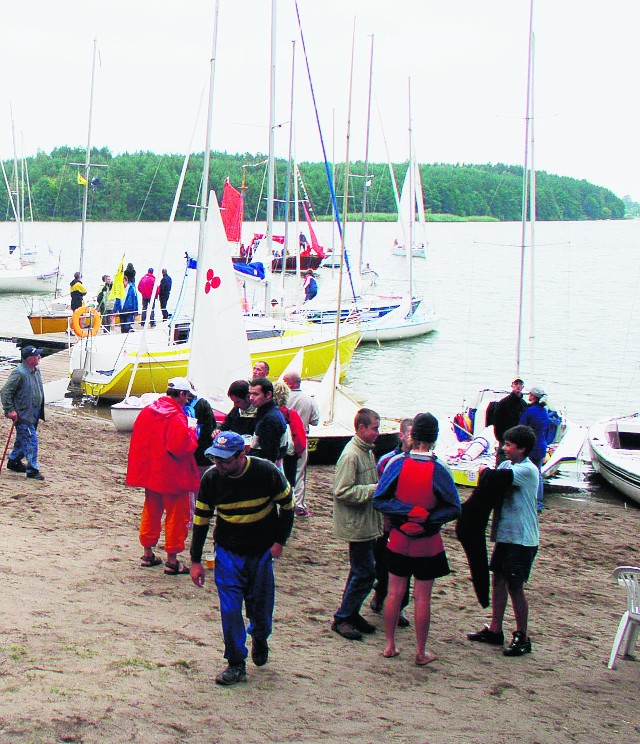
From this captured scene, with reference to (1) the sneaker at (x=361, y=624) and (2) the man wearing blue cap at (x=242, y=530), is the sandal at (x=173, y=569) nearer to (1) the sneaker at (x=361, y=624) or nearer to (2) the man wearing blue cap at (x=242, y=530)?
(1) the sneaker at (x=361, y=624)

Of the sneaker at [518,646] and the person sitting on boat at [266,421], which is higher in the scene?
the person sitting on boat at [266,421]

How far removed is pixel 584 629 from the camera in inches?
275

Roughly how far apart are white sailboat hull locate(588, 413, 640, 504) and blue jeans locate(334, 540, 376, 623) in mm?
7763

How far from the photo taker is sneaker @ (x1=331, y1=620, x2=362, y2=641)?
6164 millimetres

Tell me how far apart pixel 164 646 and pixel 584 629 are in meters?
A: 3.18

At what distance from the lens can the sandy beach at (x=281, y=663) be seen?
4730 millimetres

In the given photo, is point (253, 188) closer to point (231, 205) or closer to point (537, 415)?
point (231, 205)

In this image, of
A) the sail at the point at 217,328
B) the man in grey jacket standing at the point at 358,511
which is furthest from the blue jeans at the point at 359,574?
the sail at the point at 217,328

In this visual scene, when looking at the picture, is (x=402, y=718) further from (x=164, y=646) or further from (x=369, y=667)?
(x=164, y=646)

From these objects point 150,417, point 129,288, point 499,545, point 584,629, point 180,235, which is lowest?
point 584,629

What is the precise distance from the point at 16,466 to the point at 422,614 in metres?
6.36

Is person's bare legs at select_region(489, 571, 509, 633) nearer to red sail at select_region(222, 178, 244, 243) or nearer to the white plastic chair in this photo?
the white plastic chair

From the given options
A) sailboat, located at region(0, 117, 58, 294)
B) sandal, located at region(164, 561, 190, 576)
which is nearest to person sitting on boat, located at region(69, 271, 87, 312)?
sandal, located at region(164, 561, 190, 576)

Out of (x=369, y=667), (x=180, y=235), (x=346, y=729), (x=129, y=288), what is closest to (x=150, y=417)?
(x=369, y=667)
